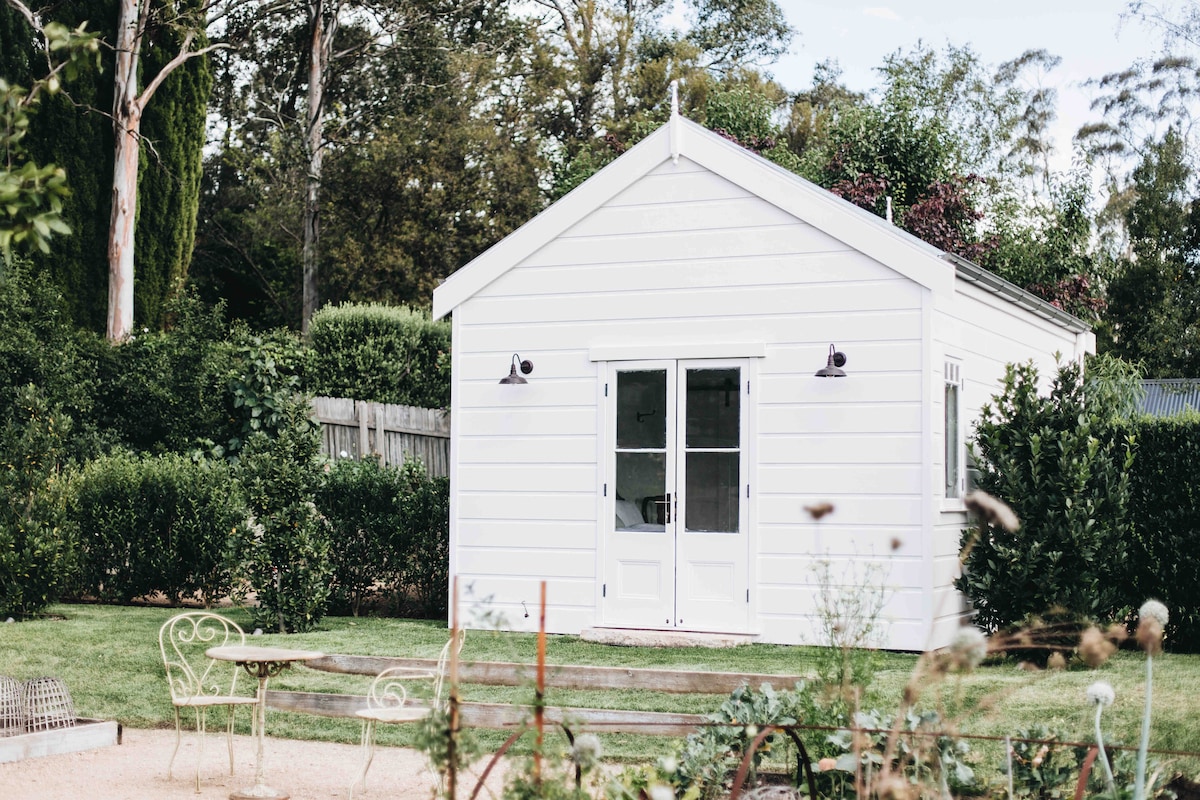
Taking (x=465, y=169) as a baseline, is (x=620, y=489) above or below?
below

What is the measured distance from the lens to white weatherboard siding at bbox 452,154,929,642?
10.8 m

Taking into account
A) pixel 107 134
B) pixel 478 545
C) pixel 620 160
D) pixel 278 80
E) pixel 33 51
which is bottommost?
pixel 478 545

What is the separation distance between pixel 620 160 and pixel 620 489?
300 cm

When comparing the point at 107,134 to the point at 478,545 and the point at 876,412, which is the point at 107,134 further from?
the point at 876,412

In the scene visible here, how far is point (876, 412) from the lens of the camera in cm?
1078

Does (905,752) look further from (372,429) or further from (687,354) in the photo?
(372,429)

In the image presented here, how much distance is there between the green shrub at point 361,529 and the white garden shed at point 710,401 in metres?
1.25

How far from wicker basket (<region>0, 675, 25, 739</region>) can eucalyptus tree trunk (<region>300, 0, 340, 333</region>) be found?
715 inches

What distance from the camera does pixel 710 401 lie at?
11375 mm

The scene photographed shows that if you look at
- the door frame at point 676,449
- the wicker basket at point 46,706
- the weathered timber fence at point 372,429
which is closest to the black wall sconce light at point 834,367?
the door frame at point 676,449

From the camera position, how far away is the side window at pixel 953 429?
36.8 ft

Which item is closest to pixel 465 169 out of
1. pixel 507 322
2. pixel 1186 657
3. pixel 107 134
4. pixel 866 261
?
pixel 107 134

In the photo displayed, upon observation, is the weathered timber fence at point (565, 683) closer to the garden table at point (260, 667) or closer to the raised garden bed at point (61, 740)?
the raised garden bed at point (61, 740)

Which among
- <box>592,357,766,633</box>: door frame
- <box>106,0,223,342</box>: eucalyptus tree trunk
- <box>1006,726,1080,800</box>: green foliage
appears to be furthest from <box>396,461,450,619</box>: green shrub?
<box>106,0,223,342</box>: eucalyptus tree trunk
